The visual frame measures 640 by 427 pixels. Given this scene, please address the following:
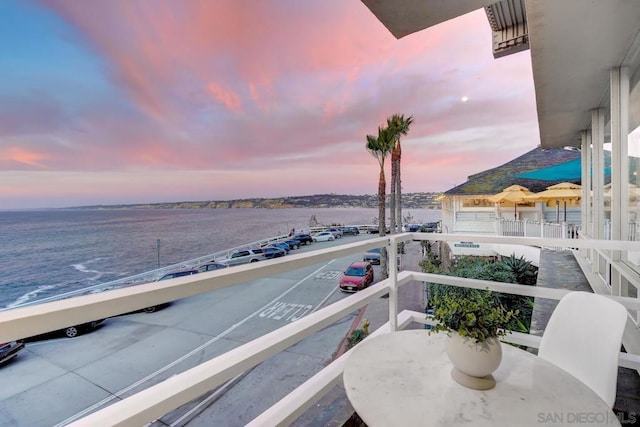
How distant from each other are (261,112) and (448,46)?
16.3 m

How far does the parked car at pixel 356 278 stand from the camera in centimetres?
1031

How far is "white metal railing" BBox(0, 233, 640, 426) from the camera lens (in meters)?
0.55

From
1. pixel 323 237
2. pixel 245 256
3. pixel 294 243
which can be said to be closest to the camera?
pixel 245 256

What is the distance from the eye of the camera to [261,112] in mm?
20922

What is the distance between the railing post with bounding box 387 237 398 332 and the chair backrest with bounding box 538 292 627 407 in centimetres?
74

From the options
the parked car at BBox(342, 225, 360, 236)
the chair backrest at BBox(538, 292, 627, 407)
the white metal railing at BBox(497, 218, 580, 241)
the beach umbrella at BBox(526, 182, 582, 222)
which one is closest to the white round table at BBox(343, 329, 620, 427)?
the chair backrest at BBox(538, 292, 627, 407)

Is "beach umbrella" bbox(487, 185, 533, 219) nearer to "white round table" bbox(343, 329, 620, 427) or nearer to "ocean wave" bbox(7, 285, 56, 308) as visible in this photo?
"white round table" bbox(343, 329, 620, 427)

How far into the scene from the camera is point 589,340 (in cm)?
110

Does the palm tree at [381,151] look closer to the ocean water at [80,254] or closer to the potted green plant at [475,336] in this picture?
the potted green plant at [475,336]

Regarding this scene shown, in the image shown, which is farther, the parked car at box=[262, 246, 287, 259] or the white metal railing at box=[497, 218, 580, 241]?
the parked car at box=[262, 246, 287, 259]

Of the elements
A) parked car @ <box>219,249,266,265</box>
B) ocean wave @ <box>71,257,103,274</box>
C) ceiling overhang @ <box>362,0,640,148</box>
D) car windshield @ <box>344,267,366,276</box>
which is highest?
ceiling overhang @ <box>362,0,640,148</box>

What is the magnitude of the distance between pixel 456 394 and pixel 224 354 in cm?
73

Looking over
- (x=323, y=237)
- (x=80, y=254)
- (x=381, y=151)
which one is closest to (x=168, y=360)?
(x=381, y=151)

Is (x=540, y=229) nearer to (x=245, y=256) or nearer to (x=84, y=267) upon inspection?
(x=245, y=256)
